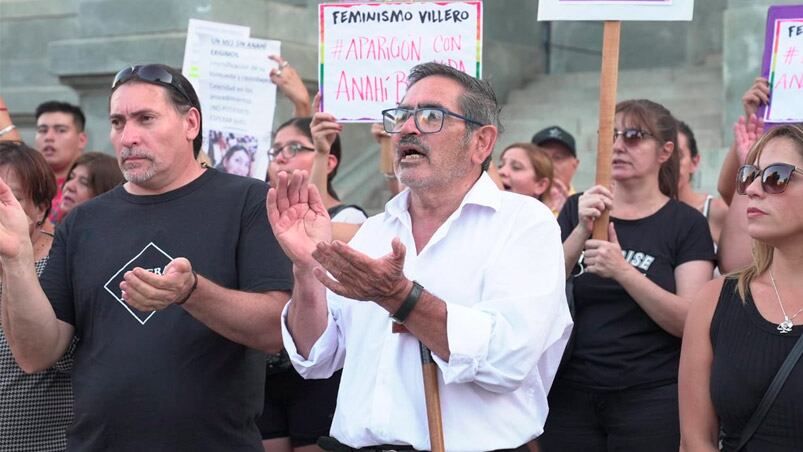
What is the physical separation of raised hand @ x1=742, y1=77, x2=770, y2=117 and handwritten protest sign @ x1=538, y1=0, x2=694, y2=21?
636mm

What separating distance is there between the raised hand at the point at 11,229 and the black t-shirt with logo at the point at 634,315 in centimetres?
209

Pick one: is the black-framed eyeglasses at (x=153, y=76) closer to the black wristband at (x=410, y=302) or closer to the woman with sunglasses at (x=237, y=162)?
the black wristband at (x=410, y=302)

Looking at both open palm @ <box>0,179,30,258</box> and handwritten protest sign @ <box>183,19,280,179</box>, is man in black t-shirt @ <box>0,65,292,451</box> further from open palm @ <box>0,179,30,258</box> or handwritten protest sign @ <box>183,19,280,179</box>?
handwritten protest sign @ <box>183,19,280,179</box>

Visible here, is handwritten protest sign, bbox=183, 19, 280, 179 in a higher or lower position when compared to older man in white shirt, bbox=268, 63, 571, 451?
higher

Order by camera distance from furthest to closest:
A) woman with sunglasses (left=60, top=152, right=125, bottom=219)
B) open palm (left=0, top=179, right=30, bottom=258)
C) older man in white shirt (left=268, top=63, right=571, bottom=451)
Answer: woman with sunglasses (left=60, top=152, right=125, bottom=219) → open palm (left=0, top=179, right=30, bottom=258) → older man in white shirt (left=268, top=63, right=571, bottom=451)

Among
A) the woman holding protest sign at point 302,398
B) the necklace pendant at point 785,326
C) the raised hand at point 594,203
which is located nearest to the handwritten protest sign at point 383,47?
the woman holding protest sign at point 302,398

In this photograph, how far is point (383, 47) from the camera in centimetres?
516

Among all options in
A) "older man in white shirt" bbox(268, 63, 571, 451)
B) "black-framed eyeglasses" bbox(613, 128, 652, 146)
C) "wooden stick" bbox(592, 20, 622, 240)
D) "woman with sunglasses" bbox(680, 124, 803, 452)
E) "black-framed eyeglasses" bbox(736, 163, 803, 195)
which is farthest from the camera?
"black-framed eyeglasses" bbox(613, 128, 652, 146)

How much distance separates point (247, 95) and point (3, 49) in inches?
255

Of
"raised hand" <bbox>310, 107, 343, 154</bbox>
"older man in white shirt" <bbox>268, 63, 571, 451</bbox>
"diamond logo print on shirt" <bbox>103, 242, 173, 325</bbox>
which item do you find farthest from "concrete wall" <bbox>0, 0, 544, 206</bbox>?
"older man in white shirt" <bbox>268, 63, 571, 451</bbox>

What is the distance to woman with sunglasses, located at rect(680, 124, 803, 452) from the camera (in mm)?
3273

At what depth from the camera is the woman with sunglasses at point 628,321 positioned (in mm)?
4367

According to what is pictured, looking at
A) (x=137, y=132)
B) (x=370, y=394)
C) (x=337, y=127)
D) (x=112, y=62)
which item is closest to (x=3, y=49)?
(x=112, y=62)

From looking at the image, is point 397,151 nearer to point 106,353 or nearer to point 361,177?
point 106,353
